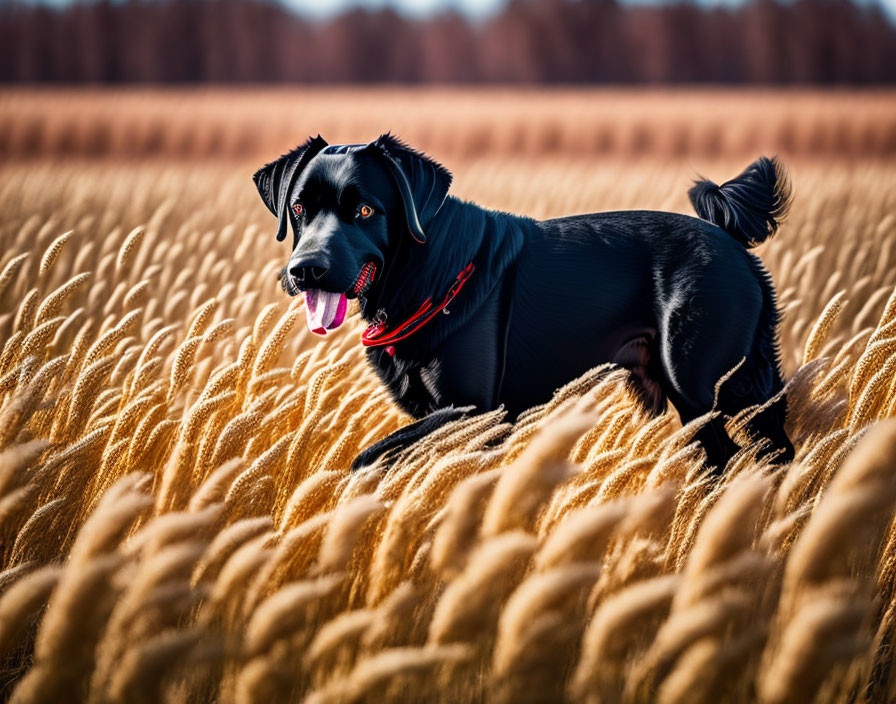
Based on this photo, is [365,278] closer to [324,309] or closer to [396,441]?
[324,309]

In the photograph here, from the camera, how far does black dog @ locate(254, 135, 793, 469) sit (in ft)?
8.32

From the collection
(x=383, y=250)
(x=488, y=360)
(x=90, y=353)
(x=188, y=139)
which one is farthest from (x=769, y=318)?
(x=188, y=139)

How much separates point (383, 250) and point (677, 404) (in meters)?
1.28

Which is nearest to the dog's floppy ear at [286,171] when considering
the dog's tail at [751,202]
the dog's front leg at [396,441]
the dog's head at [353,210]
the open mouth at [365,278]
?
the dog's head at [353,210]

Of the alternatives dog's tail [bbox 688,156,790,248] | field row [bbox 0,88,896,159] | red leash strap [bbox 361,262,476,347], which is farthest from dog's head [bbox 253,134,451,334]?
field row [bbox 0,88,896,159]

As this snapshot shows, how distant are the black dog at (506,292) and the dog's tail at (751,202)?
0.74 ft

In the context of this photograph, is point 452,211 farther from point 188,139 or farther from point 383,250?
point 188,139

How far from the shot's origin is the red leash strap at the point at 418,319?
2.59m

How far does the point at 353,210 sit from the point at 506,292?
24.5 inches

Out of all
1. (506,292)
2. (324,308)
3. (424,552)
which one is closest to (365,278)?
(324,308)

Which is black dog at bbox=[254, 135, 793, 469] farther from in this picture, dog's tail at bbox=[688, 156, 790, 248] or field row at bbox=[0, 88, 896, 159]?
field row at bbox=[0, 88, 896, 159]

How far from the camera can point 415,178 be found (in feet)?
8.49

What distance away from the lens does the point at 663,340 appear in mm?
2830

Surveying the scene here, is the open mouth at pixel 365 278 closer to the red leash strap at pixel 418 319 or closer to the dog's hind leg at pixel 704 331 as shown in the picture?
the red leash strap at pixel 418 319
